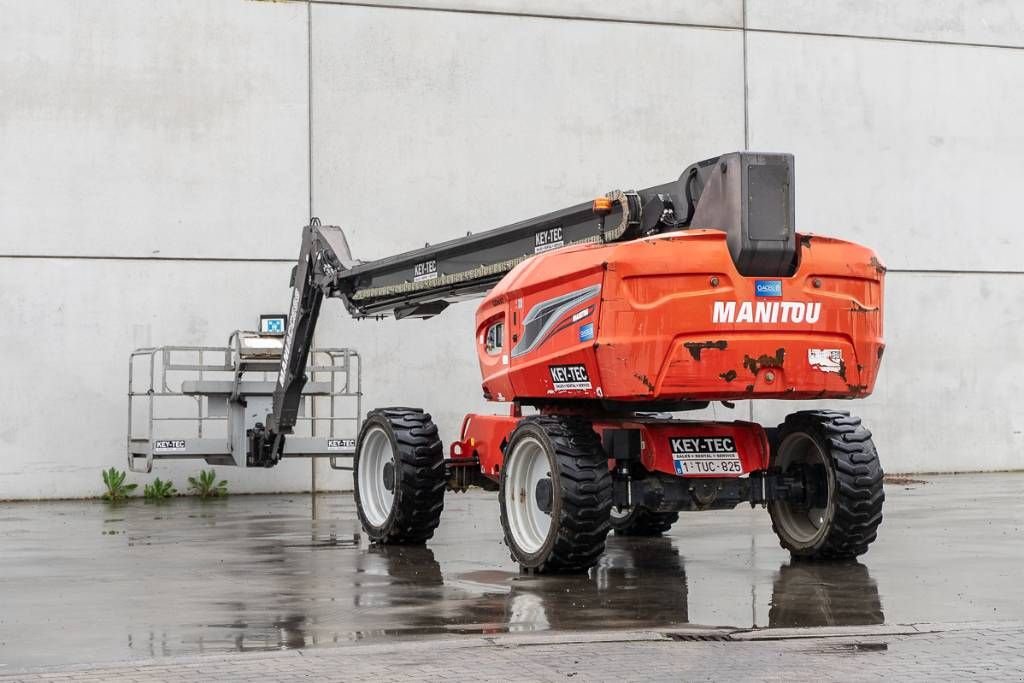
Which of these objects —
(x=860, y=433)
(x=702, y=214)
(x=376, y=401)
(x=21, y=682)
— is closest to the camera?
(x=21, y=682)

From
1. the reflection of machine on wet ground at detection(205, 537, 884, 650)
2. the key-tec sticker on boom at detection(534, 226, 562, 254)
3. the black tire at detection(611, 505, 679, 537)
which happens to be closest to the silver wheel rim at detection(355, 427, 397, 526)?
the reflection of machine on wet ground at detection(205, 537, 884, 650)

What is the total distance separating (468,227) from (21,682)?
49.5 ft

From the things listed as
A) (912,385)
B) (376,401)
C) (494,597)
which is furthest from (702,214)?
(912,385)

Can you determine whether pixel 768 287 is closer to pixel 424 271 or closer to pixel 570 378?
pixel 570 378

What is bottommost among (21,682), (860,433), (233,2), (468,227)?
(21,682)

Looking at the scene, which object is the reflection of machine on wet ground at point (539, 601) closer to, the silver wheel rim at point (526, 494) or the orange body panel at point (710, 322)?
the silver wheel rim at point (526, 494)

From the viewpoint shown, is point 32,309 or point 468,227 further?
point 468,227

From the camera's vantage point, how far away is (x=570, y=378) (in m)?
11.6

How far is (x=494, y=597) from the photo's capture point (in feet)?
34.1

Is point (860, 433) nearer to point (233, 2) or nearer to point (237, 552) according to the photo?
point (237, 552)

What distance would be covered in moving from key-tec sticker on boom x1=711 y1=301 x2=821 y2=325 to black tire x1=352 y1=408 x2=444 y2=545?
3877mm

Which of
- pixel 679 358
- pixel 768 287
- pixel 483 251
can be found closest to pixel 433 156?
pixel 483 251

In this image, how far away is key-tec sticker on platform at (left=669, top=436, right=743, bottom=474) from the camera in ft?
38.2

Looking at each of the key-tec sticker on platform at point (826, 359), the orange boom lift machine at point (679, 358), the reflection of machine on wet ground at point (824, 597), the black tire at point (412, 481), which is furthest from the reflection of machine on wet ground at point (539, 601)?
the key-tec sticker on platform at point (826, 359)
